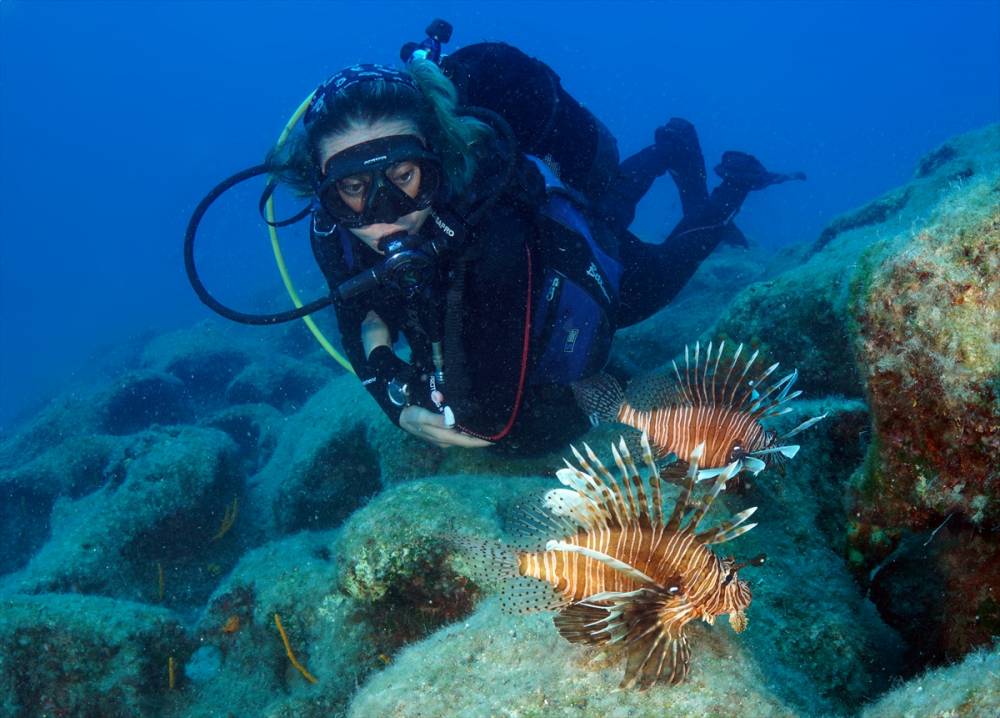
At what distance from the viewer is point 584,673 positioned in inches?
71.7

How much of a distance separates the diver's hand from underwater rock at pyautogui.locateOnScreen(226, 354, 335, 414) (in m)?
7.08

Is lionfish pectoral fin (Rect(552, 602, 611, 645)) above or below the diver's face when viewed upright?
below

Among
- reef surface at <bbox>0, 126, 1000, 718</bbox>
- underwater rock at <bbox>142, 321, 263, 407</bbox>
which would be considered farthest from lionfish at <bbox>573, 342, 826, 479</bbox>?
underwater rock at <bbox>142, 321, 263, 407</bbox>

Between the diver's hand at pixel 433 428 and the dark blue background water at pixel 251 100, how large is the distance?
42.7m

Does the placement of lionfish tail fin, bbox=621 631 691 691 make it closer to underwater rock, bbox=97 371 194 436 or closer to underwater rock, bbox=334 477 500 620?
underwater rock, bbox=334 477 500 620

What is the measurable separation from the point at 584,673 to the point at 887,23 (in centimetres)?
12654

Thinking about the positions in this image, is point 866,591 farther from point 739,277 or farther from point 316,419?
point 739,277

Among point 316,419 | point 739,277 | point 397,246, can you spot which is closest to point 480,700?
point 397,246

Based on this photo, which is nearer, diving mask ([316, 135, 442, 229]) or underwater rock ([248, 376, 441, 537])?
diving mask ([316, 135, 442, 229])

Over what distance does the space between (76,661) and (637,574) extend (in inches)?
172

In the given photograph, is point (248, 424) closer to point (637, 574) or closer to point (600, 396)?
point (600, 396)

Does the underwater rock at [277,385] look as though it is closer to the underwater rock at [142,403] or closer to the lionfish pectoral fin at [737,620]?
the underwater rock at [142,403]

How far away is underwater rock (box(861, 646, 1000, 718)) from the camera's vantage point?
1188 millimetres

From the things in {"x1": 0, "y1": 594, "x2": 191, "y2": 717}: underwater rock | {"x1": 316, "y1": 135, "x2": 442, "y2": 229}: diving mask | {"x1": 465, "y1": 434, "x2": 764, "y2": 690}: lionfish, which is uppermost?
{"x1": 316, "y1": 135, "x2": 442, "y2": 229}: diving mask
